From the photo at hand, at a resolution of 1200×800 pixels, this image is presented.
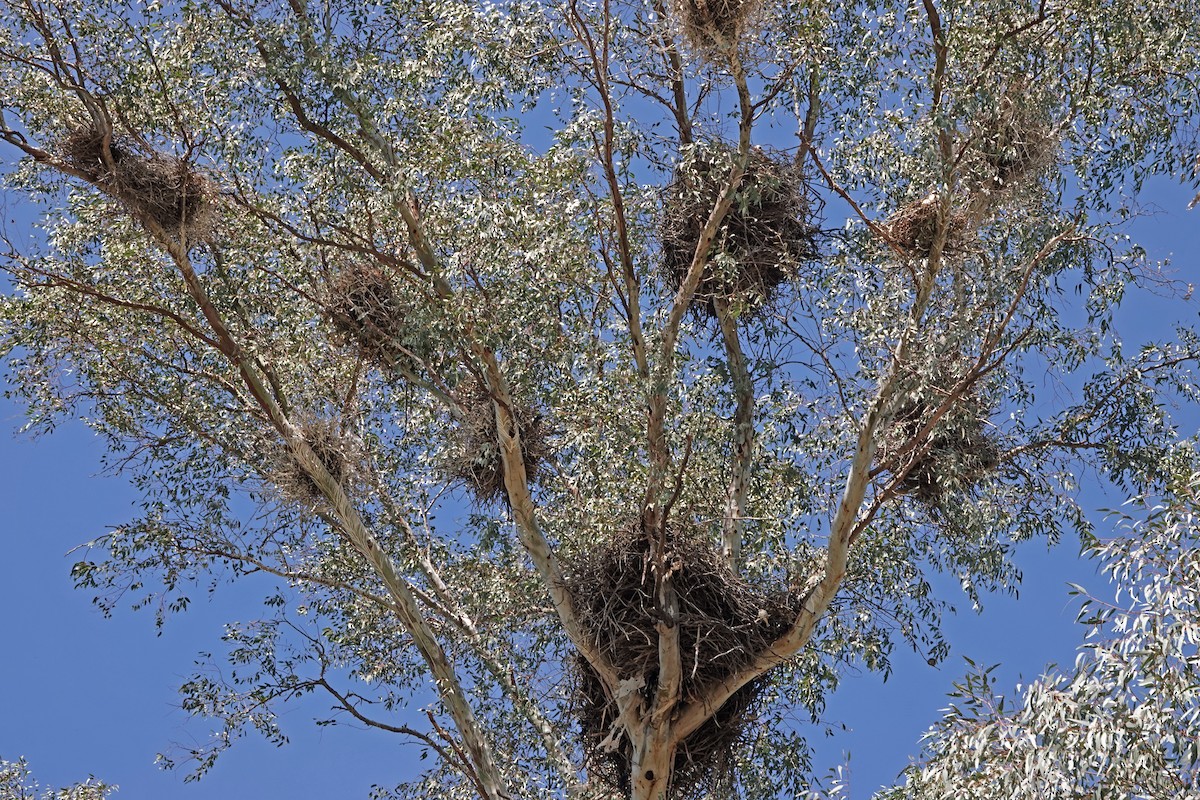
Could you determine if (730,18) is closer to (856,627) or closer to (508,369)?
(508,369)

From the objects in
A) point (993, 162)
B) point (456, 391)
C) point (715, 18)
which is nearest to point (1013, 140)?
point (993, 162)

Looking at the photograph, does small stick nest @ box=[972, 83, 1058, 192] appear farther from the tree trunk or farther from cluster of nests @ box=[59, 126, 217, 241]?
cluster of nests @ box=[59, 126, 217, 241]

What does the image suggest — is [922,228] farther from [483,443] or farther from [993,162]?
[483,443]

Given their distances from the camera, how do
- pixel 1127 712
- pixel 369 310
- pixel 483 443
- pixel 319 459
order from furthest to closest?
pixel 369 310 → pixel 483 443 → pixel 319 459 → pixel 1127 712

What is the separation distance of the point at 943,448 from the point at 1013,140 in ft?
6.92

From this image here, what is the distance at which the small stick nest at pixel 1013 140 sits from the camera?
8.92 meters

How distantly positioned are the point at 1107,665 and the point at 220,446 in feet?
22.4

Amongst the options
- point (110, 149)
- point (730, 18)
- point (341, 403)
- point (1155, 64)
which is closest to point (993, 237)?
point (1155, 64)

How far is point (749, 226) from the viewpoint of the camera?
10.1 metres

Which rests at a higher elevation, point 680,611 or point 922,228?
point 922,228

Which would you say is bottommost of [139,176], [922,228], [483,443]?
[922,228]

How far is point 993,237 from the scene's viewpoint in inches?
381

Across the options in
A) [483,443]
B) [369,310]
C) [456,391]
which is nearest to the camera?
[483,443]

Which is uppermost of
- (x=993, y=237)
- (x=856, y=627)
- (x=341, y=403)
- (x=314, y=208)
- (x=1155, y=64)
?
(x=314, y=208)
